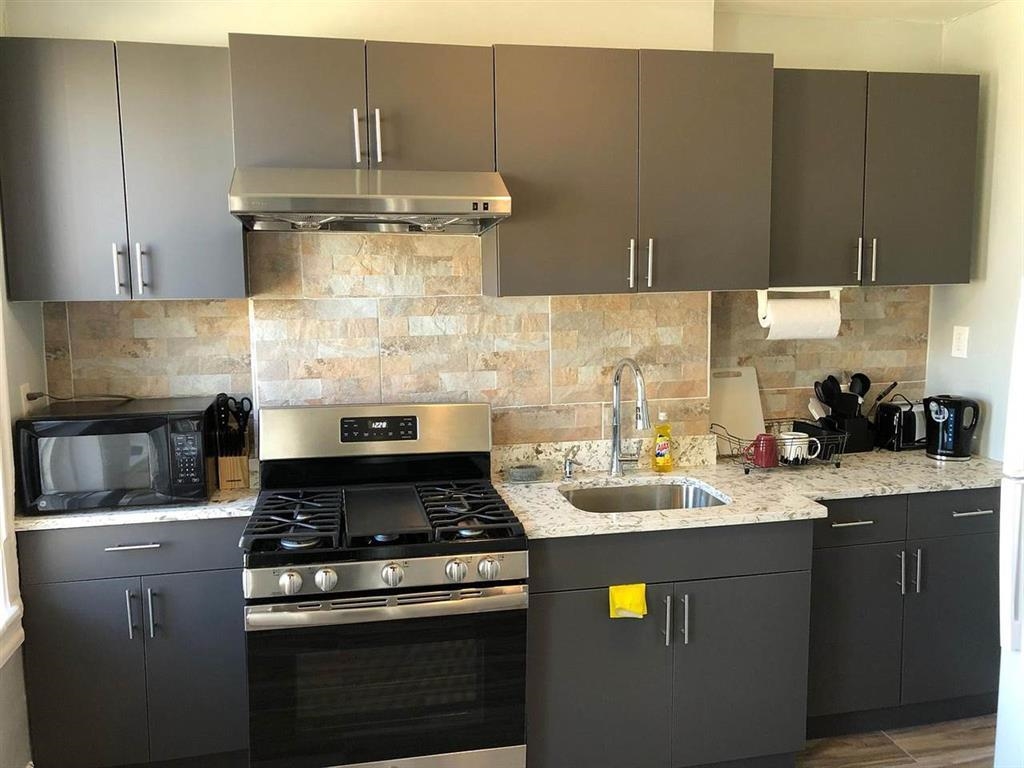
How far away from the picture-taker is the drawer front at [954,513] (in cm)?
293

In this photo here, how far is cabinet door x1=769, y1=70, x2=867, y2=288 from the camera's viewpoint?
2977 millimetres

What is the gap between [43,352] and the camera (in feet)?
9.35

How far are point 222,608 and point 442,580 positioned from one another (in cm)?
77

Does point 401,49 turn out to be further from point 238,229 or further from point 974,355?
point 974,355

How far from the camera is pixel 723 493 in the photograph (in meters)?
2.80

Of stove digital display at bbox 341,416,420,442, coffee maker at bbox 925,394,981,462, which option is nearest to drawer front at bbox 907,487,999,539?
coffee maker at bbox 925,394,981,462

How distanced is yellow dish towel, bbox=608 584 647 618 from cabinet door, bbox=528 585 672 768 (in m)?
0.03

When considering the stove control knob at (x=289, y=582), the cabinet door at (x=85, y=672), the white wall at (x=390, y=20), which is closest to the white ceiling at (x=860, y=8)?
the white wall at (x=390, y=20)

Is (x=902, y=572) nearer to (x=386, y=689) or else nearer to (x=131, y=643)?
(x=386, y=689)

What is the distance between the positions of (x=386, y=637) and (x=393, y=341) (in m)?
1.08

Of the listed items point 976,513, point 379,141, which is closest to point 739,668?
point 976,513

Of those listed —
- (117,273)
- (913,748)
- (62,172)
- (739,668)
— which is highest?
(62,172)

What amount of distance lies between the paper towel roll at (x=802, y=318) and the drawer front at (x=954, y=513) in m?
0.72

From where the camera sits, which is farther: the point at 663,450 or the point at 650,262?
the point at 663,450
